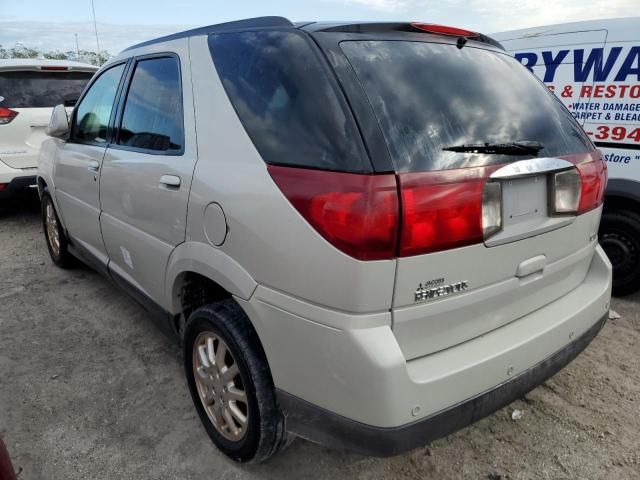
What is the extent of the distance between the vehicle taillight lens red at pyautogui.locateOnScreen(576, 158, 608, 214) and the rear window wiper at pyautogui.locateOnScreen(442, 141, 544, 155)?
31 centimetres

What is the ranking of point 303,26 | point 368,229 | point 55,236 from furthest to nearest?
1. point 55,236
2. point 303,26
3. point 368,229

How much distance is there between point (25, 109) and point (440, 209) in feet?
18.7

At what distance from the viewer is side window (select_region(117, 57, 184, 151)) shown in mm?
2248

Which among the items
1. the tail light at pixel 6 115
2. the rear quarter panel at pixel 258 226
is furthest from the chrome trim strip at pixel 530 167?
the tail light at pixel 6 115

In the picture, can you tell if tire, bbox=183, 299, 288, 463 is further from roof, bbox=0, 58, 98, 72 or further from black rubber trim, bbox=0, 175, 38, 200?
roof, bbox=0, 58, 98, 72

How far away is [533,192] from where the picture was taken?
1716mm

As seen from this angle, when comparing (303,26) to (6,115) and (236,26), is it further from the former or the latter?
(6,115)

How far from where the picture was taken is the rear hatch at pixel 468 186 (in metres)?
1.49

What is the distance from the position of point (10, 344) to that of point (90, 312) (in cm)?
56

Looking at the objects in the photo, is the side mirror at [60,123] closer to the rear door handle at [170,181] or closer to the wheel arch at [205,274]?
the rear door handle at [170,181]

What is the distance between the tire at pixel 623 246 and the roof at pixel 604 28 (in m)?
1.25

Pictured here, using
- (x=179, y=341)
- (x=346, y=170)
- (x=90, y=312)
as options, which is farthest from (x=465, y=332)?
(x=90, y=312)

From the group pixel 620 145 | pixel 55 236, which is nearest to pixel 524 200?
pixel 620 145

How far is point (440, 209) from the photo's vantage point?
1481mm
